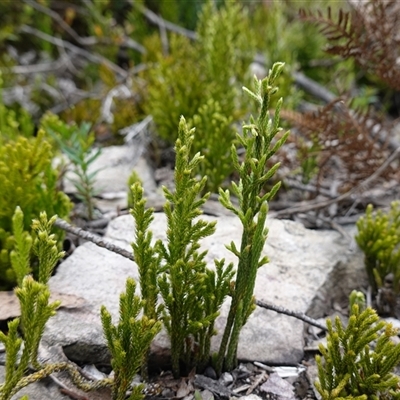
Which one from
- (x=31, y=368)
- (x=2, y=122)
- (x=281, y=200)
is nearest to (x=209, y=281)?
(x=31, y=368)

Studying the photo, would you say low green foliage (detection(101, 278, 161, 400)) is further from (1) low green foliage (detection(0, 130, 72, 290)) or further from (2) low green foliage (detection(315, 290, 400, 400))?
(1) low green foliage (detection(0, 130, 72, 290))

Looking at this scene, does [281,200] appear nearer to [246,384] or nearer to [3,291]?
[246,384]

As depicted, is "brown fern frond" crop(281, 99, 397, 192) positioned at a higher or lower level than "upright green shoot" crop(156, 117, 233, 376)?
higher

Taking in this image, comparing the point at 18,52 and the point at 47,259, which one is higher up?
the point at 18,52

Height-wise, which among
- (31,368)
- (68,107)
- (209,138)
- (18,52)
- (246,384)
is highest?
(18,52)

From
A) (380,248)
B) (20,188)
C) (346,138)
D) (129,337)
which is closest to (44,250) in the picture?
(129,337)

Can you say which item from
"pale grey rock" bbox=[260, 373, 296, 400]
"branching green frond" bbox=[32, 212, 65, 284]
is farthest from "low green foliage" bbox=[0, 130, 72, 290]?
"pale grey rock" bbox=[260, 373, 296, 400]
